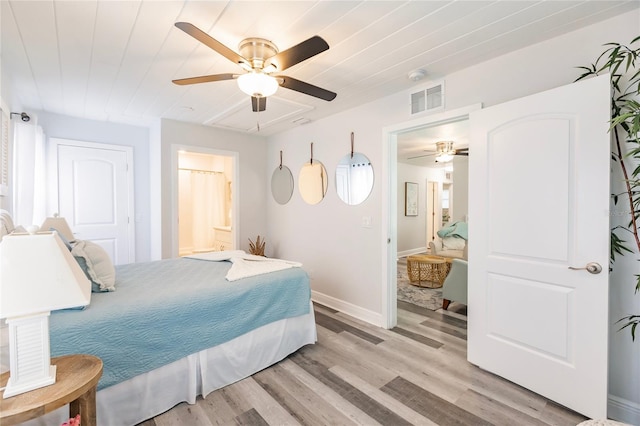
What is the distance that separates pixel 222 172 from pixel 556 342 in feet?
21.1

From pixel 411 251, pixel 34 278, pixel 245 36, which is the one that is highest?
pixel 245 36

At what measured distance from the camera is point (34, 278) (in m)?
1.02

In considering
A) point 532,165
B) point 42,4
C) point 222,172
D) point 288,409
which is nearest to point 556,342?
point 532,165

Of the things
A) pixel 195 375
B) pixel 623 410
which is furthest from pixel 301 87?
pixel 623 410

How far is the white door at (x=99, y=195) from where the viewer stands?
3641mm

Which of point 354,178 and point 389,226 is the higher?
point 354,178

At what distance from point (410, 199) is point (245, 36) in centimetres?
633

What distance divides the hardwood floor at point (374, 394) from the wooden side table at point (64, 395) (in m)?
0.75

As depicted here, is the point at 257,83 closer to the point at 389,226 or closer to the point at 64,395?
the point at 64,395

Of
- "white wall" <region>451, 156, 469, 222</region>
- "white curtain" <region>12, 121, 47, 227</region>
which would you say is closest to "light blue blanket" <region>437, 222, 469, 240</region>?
"white wall" <region>451, 156, 469, 222</region>

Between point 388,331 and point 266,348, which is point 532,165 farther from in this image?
point 266,348

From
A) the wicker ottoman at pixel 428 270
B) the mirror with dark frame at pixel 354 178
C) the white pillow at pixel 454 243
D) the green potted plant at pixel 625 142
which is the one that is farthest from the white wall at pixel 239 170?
the green potted plant at pixel 625 142

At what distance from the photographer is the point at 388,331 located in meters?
2.99

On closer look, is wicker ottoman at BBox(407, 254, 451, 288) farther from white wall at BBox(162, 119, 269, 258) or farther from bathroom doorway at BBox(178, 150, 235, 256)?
bathroom doorway at BBox(178, 150, 235, 256)
